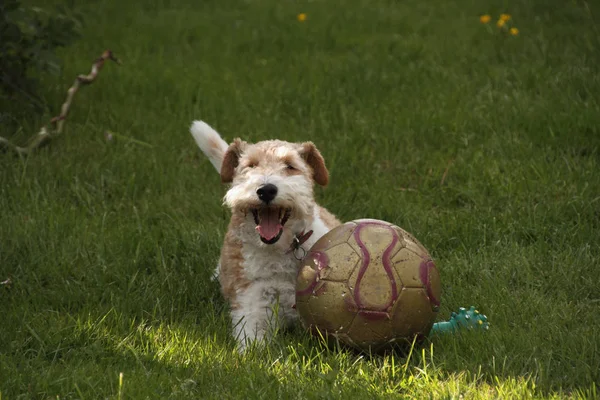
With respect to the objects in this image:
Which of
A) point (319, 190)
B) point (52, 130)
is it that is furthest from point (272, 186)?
point (52, 130)

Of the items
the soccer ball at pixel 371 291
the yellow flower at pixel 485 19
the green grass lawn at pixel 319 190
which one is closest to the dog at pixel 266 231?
the green grass lawn at pixel 319 190

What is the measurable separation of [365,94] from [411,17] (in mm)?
2745

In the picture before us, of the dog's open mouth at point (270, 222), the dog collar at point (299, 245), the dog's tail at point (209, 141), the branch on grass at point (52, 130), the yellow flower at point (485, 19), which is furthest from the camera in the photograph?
the yellow flower at point (485, 19)

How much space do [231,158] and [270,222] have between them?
0.63m

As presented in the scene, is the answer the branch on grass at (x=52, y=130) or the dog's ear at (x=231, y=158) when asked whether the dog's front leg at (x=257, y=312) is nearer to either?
the dog's ear at (x=231, y=158)

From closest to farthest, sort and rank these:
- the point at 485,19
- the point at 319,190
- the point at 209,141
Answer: the point at 209,141, the point at 319,190, the point at 485,19

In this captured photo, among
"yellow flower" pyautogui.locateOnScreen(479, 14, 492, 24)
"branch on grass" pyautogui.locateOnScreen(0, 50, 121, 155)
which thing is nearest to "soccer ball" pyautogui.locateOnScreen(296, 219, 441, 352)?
"branch on grass" pyautogui.locateOnScreen(0, 50, 121, 155)

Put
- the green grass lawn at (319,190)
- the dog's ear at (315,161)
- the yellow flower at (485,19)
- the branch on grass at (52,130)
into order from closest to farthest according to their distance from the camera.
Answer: the green grass lawn at (319,190)
the dog's ear at (315,161)
the branch on grass at (52,130)
the yellow flower at (485,19)

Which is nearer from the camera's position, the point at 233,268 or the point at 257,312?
the point at 257,312

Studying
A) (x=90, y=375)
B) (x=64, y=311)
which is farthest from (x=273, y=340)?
(x=64, y=311)

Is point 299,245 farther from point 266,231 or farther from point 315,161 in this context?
point 315,161

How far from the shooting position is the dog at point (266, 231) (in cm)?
444

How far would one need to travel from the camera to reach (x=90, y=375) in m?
4.00

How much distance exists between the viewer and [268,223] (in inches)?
180
